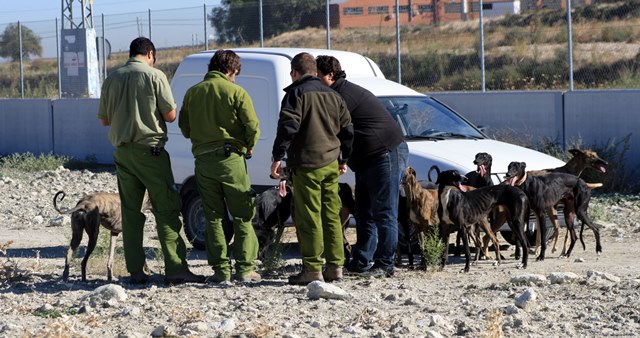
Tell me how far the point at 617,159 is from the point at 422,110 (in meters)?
5.69

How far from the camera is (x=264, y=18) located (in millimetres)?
24859

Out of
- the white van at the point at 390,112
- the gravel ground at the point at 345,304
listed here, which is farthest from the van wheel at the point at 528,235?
the white van at the point at 390,112

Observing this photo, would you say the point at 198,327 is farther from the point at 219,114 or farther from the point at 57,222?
the point at 57,222

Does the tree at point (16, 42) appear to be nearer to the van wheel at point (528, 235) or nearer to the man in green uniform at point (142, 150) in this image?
the van wheel at point (528, 235)

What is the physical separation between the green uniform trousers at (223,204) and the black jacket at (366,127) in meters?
0.99

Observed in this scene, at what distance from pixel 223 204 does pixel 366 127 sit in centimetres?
138

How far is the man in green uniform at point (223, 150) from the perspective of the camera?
30.9ft

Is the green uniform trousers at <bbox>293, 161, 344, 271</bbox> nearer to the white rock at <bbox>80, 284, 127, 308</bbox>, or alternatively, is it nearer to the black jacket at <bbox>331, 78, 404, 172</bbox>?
the black jacket at <bbox>331, 78, 404, 172</bbox>

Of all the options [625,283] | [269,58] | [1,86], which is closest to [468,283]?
[625,283]

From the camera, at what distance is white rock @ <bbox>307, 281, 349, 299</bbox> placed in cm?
859

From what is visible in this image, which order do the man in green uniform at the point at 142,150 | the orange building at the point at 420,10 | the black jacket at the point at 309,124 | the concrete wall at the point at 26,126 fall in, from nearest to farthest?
1. the black jacket at the point at 309,124
2. the man in green uniform at the point at 142,150
3. the concrete wall at the point at 26,126
4. the orange building at the point at 420,10

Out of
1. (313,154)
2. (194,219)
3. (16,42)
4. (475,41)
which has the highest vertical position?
(16,42)

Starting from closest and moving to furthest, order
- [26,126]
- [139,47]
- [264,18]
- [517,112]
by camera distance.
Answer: [139,47], [517,112], [264,18], [26,126]

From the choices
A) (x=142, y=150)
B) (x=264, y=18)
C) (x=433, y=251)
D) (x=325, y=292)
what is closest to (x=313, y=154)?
(x=325, y=292)
